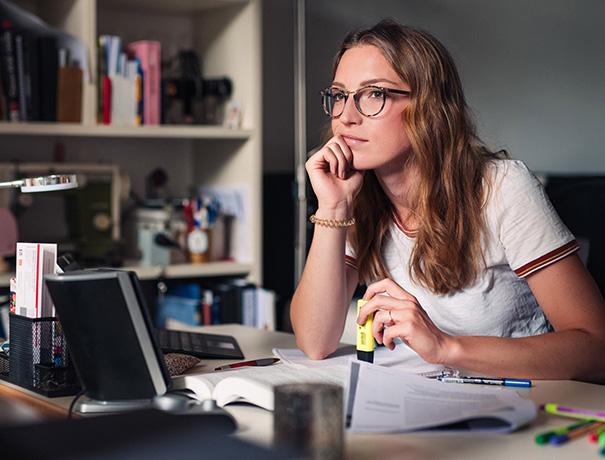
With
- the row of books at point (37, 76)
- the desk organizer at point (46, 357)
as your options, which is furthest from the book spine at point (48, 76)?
the desk organizer at point (46, 357)

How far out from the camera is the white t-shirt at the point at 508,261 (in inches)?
66.8

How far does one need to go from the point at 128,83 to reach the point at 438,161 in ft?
5.26

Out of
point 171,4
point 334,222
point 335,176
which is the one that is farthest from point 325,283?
point 171,4

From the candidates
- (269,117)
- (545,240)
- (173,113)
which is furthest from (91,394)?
(269,117)

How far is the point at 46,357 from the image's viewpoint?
1.35 m

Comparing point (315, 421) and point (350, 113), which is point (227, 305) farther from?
point (315, 421)

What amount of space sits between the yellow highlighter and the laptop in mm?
366

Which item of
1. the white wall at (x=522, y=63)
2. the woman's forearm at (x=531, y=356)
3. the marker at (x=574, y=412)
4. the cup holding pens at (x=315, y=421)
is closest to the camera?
the cup holding pens at (x=315, y=421)

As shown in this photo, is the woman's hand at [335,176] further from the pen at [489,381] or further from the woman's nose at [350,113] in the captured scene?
the pen at [489,381]

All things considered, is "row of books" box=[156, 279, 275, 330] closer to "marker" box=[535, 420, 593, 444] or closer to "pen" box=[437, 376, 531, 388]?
"pen" box=[437, 376, 531, 388]

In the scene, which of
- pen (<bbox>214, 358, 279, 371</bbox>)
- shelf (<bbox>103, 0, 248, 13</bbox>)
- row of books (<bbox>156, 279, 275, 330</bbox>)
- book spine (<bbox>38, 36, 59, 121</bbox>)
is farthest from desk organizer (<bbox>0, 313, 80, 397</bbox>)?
shelf (<bbox>103, 0, 248, 13</bbox>)

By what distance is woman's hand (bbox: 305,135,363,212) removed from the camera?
1829 mm

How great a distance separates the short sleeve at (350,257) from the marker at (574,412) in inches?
29.1

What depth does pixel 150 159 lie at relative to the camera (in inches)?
141
